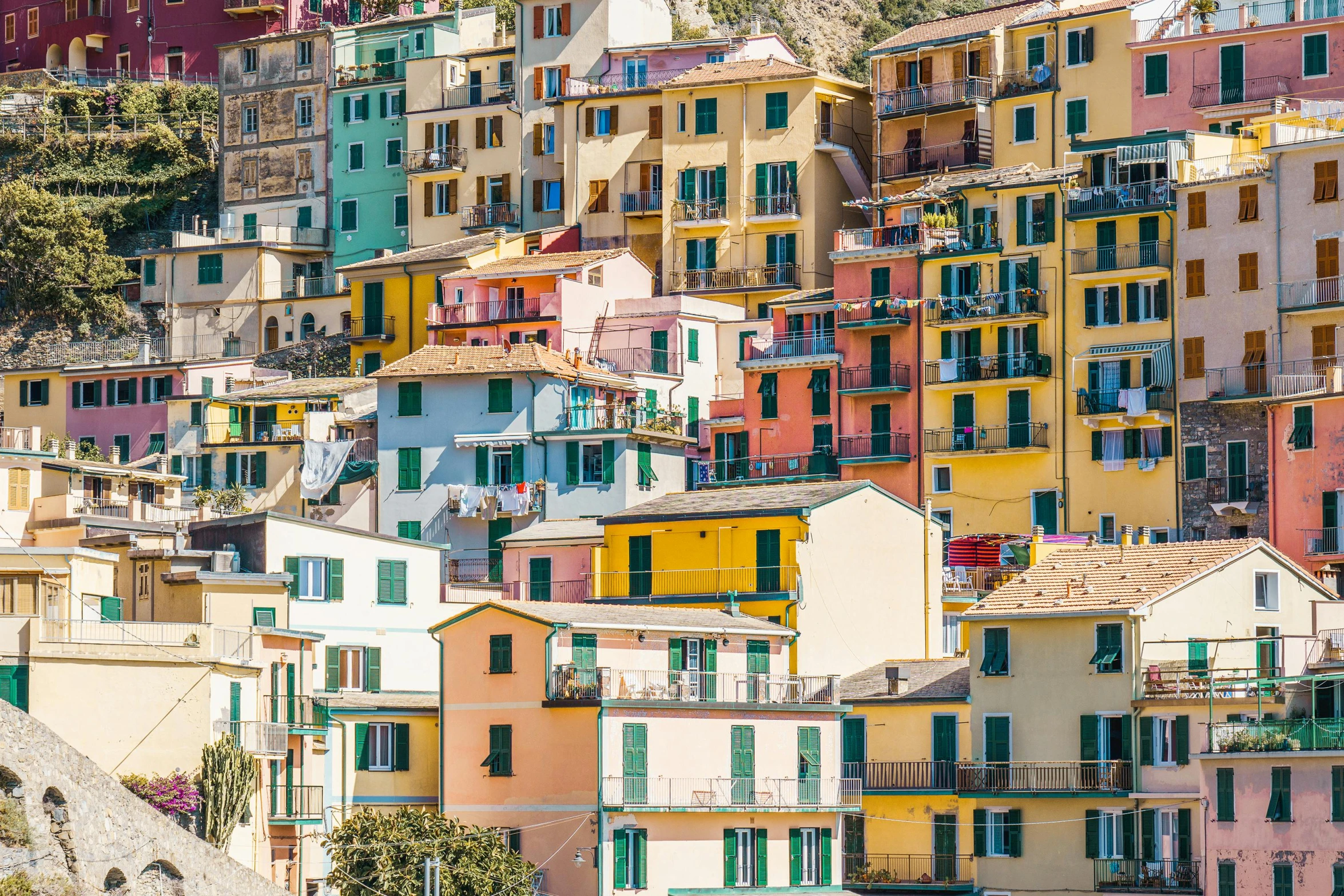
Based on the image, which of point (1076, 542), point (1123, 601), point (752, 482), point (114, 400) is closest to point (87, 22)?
point (114, 400)

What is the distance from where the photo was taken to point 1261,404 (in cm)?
7944

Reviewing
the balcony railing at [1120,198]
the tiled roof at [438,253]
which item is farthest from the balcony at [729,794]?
the tiled roof at [438,253]

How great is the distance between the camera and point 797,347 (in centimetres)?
8881

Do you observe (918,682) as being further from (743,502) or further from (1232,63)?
(1232,63)

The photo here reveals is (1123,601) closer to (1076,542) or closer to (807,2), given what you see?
(1076,542)

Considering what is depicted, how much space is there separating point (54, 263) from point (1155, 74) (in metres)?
48.2

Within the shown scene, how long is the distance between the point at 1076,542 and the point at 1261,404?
6918 mm

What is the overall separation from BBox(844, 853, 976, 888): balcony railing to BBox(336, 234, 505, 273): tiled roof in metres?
38.5

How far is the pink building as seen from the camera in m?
88.4

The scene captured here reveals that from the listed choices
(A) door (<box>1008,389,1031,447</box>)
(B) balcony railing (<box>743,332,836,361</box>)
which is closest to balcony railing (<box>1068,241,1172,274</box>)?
(A) door (<box>1008,389,1031,447</box>)

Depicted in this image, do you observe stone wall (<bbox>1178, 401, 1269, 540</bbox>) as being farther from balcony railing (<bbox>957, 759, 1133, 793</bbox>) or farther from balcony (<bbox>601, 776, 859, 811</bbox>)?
balcony (<bbox>601, 776, 859, 811</bbox>)

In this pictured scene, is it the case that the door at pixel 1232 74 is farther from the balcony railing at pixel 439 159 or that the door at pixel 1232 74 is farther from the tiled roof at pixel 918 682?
the balcony railing at pixel 439 159

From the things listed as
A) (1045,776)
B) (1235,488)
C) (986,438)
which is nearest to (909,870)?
(1045,776)

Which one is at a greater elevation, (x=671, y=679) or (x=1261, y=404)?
(x=1261, y=404)
